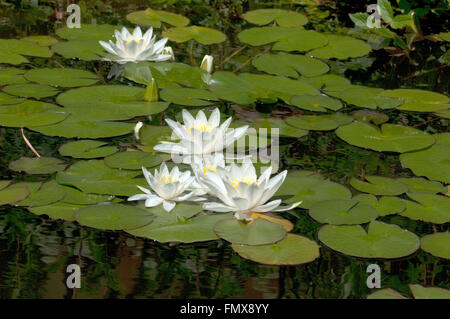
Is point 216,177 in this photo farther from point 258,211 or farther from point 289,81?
point 289,81

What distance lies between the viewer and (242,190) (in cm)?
208

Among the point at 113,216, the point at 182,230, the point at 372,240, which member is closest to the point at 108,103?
the point at 113,216

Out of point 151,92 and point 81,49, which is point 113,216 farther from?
point 81,49

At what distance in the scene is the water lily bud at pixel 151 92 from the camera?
2.96 meters

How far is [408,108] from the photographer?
3.06 metres

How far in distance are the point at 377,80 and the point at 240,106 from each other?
795 millimetres

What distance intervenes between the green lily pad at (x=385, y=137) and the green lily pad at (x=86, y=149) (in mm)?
933

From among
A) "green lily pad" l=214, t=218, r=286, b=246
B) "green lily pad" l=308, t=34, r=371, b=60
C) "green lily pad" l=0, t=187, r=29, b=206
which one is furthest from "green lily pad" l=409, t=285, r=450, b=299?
"green lily pad" l=308, t=34, r=371, b=60

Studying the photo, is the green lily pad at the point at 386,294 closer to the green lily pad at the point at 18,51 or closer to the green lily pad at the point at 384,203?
the green lily pad at the point at 384,203

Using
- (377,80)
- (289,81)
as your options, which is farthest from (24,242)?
(377,80)

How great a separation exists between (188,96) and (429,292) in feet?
5.04

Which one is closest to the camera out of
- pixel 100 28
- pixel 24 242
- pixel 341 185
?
pixel 24 242

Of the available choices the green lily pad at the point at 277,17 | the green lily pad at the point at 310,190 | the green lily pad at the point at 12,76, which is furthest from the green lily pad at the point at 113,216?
the green lily pad at the point at 277,17

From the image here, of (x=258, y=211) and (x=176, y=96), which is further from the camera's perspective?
(x=176, y=96)
